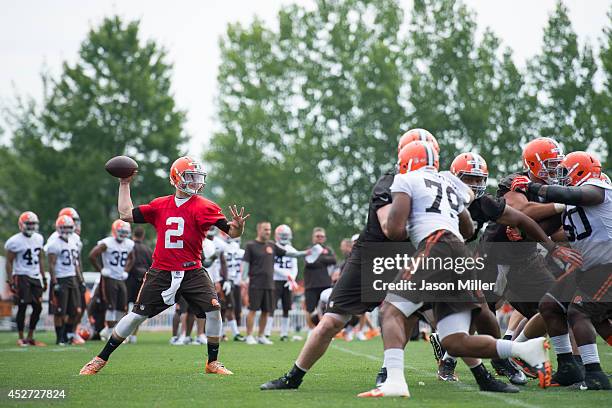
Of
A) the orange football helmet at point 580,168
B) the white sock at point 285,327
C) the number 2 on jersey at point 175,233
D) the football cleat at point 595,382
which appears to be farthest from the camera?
the white sock at point 285,327

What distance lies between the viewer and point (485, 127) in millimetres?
30844

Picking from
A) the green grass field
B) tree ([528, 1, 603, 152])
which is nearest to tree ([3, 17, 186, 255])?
tree ([528, 1, 603, 152])

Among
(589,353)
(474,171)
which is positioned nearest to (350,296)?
(474,171)

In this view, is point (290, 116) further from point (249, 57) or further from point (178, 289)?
point (178, 289)

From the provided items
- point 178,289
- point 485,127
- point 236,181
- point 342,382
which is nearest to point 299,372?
point 342,382

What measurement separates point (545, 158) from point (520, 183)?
37 centimetres

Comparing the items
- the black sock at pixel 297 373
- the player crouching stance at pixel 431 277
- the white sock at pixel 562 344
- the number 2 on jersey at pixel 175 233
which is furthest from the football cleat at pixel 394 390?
the number 2 on jersey at pixel 175 233

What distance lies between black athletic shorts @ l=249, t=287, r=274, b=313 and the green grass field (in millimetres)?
4005

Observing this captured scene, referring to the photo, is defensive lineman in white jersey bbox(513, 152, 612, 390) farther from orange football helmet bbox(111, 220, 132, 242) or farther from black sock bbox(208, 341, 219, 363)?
orange football helmet bbox(111, 220, 132, 242)

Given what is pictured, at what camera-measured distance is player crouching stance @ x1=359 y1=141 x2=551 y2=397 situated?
6668mm

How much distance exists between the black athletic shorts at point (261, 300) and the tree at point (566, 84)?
13100mm

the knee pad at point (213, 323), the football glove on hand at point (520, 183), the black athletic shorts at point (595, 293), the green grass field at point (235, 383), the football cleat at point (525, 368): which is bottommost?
the green grass field at point (235, 383)

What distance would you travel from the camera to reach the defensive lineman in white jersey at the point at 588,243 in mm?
7621

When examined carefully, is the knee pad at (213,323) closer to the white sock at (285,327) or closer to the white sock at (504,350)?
the white sock at (504,350)
